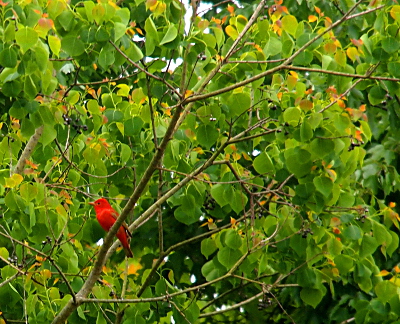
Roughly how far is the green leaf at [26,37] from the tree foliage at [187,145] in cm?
1

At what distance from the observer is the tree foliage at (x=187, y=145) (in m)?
4.47

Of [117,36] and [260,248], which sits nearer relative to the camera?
[117,36]

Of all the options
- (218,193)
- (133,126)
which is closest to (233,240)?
(218,193)

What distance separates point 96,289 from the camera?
531 centimetres

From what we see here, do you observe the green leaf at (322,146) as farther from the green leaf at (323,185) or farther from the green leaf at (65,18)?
the green leaf at (65,18)

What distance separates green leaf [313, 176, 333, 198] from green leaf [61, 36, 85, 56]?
159 cm

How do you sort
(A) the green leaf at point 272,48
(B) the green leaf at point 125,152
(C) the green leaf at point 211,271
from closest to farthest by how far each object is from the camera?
(A) the green leaf at point 272,48
(B) the green leaf at point 125,152
(C) the green leaf at point 211,271

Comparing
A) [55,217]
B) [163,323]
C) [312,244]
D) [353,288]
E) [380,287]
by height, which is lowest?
[353,288]

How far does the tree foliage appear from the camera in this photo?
4469mm

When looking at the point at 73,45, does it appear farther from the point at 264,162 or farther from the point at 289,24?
the point at 264,162

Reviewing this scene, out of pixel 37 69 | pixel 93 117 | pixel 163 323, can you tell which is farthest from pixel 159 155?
pixel 163 323

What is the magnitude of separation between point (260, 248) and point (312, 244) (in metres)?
0.39

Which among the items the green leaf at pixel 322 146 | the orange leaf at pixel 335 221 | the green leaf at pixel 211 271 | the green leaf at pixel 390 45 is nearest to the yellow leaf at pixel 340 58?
the green leaf at pixel 390 45

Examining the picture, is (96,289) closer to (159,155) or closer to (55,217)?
(55,217)
